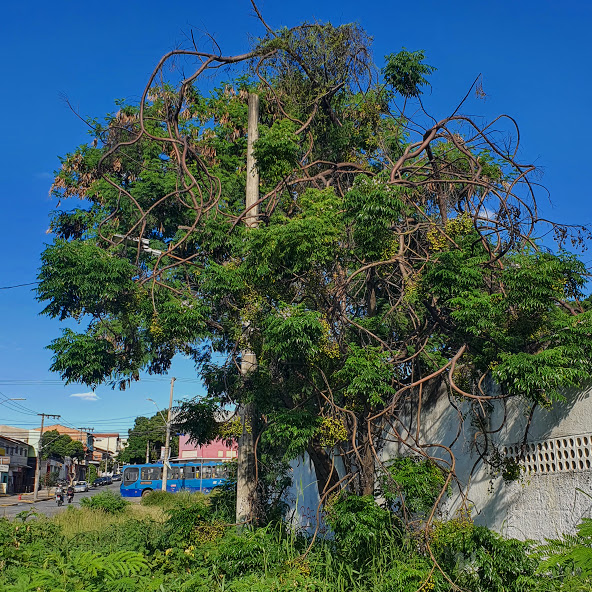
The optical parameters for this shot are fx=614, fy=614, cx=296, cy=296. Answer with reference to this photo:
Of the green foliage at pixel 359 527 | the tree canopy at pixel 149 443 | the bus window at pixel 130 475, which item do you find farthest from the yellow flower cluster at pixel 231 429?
the tree canopy at pixel 149 443

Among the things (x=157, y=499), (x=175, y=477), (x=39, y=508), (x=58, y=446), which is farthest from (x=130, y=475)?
(x=58, y=446)

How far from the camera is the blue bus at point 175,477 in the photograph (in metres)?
42.2

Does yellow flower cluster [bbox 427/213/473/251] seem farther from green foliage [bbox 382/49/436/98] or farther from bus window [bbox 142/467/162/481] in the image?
bus window [bbox 142/467/162/481]

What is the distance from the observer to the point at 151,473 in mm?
43562

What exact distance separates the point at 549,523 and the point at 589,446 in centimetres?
121

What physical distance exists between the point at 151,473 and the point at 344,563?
38.1 meters

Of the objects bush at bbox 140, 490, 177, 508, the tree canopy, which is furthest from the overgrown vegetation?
the tree canopy

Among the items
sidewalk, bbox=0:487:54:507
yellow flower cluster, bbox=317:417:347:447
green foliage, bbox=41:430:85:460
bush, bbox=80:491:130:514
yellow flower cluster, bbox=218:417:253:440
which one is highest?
green foliage, bbox=41:430:85:460

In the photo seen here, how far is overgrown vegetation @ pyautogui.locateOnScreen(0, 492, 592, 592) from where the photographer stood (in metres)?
6.29

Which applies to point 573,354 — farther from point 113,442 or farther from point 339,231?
point 113,442

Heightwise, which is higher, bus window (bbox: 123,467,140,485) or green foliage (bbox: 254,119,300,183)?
green foliage (bbox: 254,119,300,183)

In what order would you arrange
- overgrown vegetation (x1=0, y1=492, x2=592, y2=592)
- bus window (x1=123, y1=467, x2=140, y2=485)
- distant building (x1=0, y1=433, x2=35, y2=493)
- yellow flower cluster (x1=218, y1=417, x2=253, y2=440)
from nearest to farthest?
overgrown vegetation (x1=0, y1=492, x2=592, y2=592)
yellow flower cluster (x1=218, y1=417, x2=253, y2=440)
bus window (x1=123, y1=467, x2=140, y2=485)
distant building (x1=0, y1=433, x2=35, y2=493)

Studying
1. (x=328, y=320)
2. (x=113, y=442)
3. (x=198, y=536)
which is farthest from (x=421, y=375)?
(x=113, y=442)

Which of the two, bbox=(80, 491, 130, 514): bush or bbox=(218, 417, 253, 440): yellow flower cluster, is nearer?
bbox=(218, 417, 253, 440): yellow flower cluster
